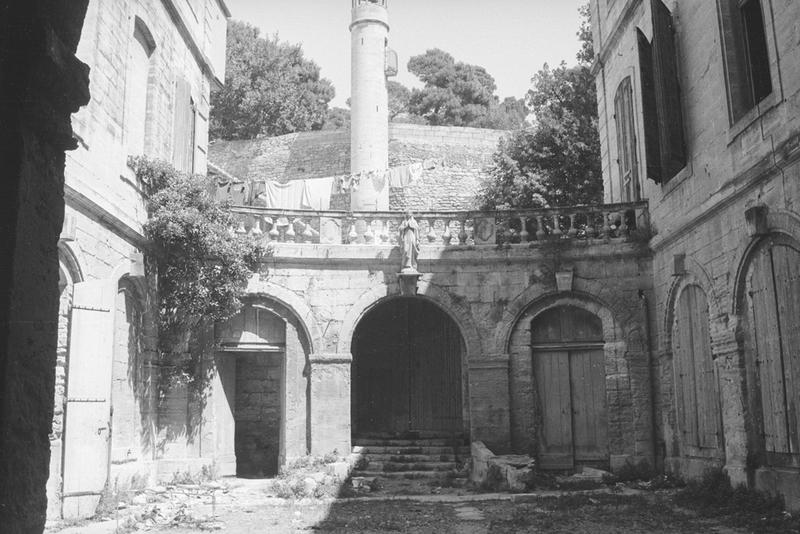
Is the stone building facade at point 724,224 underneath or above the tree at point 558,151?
underneath

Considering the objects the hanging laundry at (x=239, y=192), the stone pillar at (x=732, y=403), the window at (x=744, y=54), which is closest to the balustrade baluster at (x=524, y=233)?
the stone pillar at (x=732, y=403)

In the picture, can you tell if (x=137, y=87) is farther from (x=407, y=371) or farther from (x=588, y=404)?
(x=588, y=404)

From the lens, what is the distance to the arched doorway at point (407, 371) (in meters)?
15.8

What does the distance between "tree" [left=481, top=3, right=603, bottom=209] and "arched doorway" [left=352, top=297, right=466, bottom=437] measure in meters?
7.71

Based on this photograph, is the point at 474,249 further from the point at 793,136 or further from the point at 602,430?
the point at 793,136

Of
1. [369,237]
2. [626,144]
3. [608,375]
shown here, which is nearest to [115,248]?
[369,237]

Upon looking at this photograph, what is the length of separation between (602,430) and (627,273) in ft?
8.67

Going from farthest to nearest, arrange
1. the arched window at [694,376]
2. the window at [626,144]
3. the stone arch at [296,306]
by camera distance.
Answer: the window at [626,144]
the stone arch at [296,306]
the arched window at [694,376]

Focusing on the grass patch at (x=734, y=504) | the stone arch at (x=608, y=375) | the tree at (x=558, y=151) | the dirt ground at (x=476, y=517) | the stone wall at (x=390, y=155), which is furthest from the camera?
the stone wall at (x=390, y=155)

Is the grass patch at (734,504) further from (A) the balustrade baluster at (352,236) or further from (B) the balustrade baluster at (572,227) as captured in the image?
(A) the balustrade baluster at (352,236)

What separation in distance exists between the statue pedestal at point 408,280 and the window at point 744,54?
18.2ft

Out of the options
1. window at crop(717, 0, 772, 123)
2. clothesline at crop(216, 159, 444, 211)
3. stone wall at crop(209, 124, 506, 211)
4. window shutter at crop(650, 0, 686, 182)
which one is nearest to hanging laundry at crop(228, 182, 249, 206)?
clothesline at crop(216, 159, 444, 211)

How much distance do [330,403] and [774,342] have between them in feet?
22.6

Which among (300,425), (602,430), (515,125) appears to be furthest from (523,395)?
(515,125)
